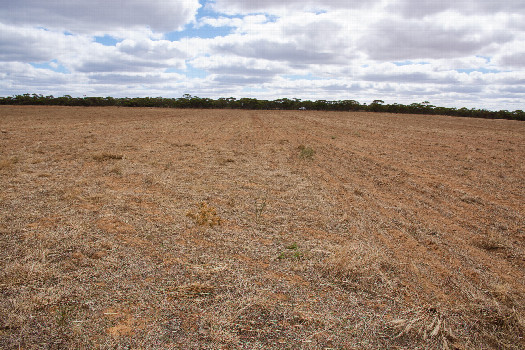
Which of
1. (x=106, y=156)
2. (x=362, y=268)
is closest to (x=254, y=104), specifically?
(x=106, y=156)

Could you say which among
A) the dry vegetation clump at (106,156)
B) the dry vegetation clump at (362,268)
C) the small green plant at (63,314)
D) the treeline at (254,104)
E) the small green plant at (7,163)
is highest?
the treeline at (254,104)

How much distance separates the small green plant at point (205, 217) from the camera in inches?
214

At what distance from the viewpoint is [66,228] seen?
5.09 metres

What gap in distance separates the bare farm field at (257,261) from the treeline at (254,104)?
6211 centimetres

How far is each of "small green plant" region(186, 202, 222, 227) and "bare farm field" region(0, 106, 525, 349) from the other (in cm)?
3

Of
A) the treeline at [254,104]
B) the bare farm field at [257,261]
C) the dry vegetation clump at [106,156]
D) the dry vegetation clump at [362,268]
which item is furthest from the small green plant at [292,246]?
the treeline at [254,104]


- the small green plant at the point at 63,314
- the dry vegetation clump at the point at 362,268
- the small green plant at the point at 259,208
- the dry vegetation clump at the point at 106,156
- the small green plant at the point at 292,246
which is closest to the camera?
the small green plant at the point at 63,314

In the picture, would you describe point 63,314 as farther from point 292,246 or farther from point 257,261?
point 292,246

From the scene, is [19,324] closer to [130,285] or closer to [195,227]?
[130,285]

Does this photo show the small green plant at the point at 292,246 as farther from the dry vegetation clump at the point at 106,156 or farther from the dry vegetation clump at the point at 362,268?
the dry vegetation clump at the point at 106,156

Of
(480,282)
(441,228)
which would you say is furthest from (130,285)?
(441,228)

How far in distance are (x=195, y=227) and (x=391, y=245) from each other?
3.40m

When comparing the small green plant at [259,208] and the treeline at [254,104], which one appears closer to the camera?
the small green plant at [259,208]

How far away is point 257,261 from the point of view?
4.31 metres
